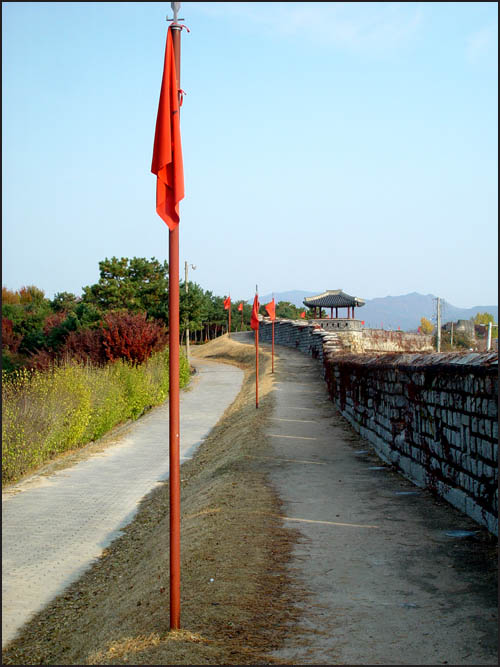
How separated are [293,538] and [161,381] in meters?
18.7

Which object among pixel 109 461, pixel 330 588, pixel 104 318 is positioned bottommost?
pixel 109 461

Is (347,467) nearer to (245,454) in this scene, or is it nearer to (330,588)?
(245,454)

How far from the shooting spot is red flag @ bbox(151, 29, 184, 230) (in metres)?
4.43

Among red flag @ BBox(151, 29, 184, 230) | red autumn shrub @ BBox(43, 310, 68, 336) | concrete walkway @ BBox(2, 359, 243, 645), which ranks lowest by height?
concrete walkway @ BBox(2, 359, 243, 645)

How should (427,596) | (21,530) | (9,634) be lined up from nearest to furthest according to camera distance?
(427,596) → (9,634) → (21,530)

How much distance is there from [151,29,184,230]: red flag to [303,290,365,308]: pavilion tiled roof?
43.1m

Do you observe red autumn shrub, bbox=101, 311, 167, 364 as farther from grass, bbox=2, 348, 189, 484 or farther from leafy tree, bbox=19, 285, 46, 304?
leafy tree, bbox=19, 285, 46, 304

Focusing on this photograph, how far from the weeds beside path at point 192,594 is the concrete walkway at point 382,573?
0.81ft

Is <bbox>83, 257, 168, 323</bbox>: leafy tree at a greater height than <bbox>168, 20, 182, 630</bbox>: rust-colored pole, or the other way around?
<bbox>83, 257, 168, 323</bbox>: leafy tree

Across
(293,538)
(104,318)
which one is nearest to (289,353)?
(104,318)

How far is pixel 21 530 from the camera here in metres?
9.27

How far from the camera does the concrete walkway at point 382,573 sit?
157 inches

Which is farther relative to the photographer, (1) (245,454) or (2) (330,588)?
(1) (245,454)

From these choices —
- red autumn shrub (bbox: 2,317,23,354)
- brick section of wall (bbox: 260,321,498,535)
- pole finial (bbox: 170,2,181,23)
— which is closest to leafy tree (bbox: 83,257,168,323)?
red autumn shrub (bbox: 2,317,23,354)
